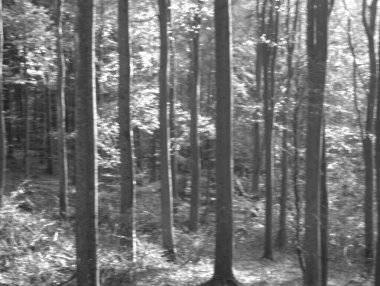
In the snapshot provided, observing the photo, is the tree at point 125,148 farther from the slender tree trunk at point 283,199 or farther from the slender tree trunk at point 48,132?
the slender tree trunk at point 48,132

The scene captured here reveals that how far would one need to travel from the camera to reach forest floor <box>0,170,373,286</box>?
11914 millimetres

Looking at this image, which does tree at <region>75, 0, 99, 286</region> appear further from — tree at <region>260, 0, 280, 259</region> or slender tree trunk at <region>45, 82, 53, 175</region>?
slender tree trunk at <region>45, 82, 53, 175</region>

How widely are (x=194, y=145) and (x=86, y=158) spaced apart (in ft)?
39.8

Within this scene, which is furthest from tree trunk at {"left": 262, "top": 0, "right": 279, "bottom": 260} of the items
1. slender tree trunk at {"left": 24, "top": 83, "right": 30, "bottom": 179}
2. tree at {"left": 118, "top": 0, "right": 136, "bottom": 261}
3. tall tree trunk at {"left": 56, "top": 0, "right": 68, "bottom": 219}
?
slender tree trunk at {"left": 24, "top": 83, "right": 30, "bottom": 179}

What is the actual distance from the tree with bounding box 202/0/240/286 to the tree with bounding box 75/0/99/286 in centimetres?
380

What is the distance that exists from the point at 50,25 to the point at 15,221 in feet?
35.9

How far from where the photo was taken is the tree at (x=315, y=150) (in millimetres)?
12352

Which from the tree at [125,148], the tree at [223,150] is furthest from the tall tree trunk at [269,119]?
the tree at [223,150]

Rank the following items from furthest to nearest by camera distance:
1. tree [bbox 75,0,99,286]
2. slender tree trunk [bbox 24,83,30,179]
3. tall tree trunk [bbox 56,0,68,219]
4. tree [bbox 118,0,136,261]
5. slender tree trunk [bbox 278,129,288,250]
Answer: slender tree trunk [bbox 24,83,30,179], slender tree trunk [bbox 278,129,288,250], tall tree trunk [bbox 56,0,68,219], tree [bbox 118,0,136,261], tree [bbox 75,0,99,286]

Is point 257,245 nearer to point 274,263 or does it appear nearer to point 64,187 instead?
point 274,263

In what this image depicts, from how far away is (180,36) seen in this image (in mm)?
24500

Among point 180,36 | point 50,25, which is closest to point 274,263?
point 180,36

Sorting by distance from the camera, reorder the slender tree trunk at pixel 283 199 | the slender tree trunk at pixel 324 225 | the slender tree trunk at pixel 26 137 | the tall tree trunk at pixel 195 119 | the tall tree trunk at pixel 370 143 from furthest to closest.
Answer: the slender tree trunk at pixel 26 137
the tall tree trunk at pixel 195 119
the slender tree trunk at pixel 283 199
the tall tree trunk at pixel 370 143
the slender tree trunk at pixel 324 225

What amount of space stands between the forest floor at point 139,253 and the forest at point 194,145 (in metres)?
0.06
